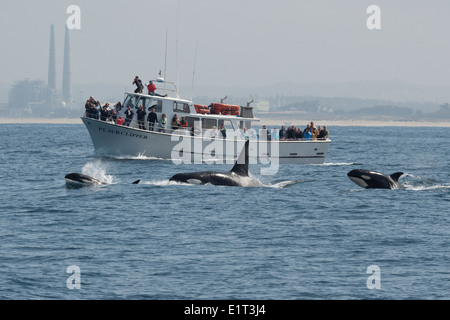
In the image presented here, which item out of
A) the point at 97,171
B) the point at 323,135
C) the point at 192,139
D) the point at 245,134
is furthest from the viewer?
the point at 323,135

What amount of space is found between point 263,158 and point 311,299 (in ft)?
114

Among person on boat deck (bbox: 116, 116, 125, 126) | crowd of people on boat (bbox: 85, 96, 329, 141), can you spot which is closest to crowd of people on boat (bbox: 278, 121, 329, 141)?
crowd of people on boat (bbox: 85, 96, 329, 141)

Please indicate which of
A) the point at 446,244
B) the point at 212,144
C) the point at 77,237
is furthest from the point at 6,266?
the point at 212,144

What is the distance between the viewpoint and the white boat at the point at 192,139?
48344 millimetres

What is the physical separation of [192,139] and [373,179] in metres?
17.3

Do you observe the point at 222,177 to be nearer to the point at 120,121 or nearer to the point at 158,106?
the point at 158,106

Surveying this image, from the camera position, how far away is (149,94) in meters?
50.2

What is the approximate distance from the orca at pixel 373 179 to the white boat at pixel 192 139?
623 inches

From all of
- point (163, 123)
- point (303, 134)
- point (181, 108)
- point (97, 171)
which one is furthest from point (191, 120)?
point (97, 171)

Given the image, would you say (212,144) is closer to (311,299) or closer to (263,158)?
(263,158)

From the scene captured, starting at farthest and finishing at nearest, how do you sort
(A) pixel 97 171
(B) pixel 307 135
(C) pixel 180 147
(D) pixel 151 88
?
(B) pixel 307 135
(D) pixel 151 88
(C) pixel 180 147
(A) pixel 97 171

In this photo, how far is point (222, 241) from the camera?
71.2 ft

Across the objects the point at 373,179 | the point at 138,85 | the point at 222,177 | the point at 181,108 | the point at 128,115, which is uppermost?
the point at 138,85

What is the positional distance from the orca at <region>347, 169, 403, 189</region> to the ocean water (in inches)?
26.5
